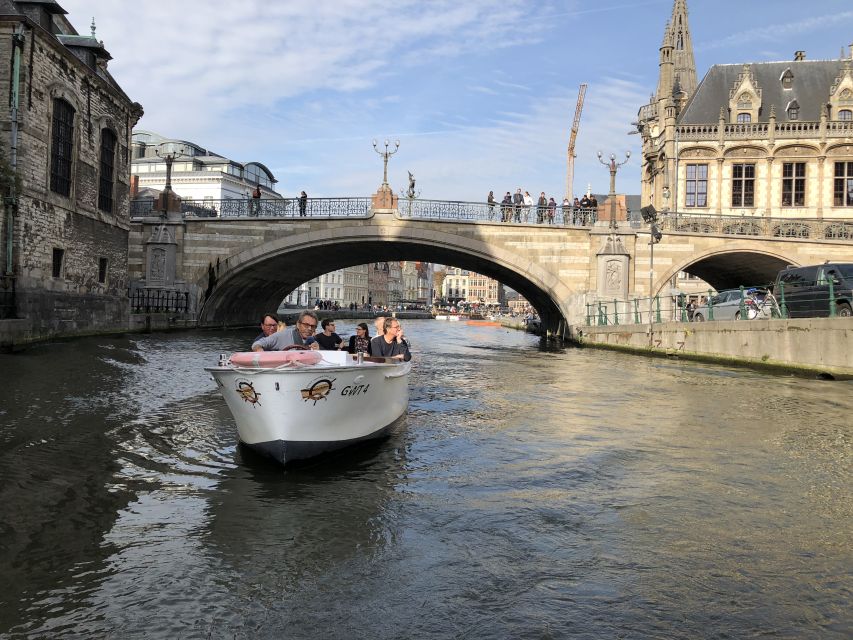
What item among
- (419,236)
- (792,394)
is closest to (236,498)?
(792,394)

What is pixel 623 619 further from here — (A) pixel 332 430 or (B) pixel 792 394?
(B) pixel 792 394

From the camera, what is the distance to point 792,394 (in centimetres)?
1453

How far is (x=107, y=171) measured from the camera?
29.7 meters

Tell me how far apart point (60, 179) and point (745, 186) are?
118ft

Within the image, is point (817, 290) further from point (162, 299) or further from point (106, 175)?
point (162, 299)

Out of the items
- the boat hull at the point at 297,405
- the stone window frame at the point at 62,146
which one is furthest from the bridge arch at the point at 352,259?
the boat hull at the point at 297,405

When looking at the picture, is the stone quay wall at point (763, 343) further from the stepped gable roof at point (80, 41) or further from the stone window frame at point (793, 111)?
the stone window frame at point (793, 111)

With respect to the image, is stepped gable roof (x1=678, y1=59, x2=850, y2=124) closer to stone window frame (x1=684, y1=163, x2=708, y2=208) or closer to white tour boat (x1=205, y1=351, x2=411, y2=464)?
stone window frame (x1=684, y1=163, x2=708, y2=208)

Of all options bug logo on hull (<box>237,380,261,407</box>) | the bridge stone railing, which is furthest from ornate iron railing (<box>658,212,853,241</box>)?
bug logo on hull (<box>237,380,261,407</box>)

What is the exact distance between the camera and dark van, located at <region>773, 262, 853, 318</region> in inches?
710

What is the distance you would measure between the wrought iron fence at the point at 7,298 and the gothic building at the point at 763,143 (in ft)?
114

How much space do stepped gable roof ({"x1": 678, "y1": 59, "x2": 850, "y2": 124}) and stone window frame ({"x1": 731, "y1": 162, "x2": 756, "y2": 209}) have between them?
3.23 m

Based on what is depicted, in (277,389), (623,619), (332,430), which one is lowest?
(623,619)

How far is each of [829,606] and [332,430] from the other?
4.98m
